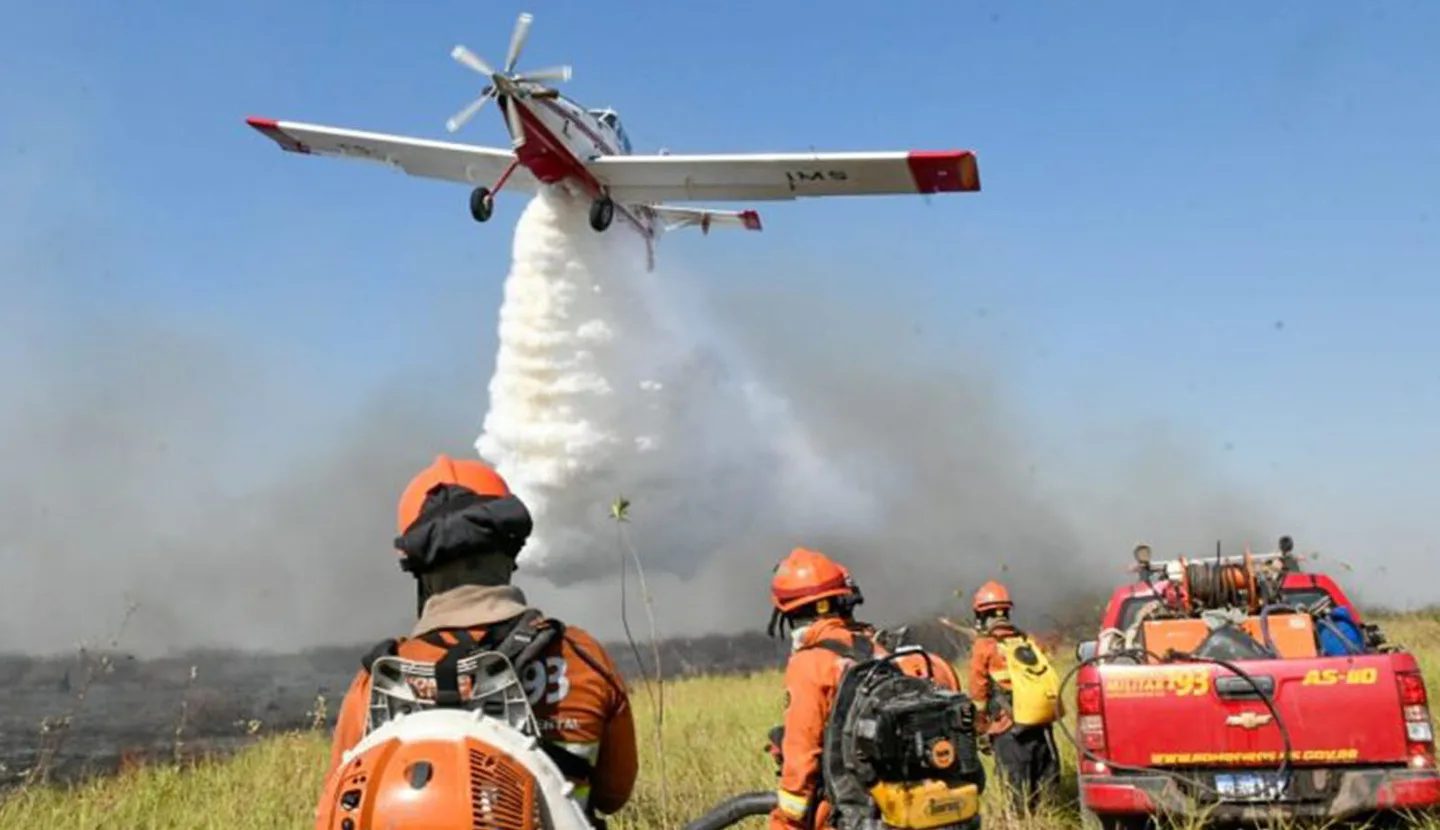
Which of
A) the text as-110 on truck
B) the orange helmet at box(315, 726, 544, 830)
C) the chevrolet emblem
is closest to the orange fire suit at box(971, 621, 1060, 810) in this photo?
the text as-110 on truck

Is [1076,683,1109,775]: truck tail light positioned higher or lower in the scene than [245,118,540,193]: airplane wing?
lower

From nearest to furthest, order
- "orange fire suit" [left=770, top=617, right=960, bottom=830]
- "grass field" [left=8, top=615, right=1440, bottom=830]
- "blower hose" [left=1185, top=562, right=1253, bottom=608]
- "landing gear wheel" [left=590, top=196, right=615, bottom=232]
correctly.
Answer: "orange fire suit" [left=770, top=617, right=960, bottom=830] → "grass field" [left=8, top=615, right=1440, bottom=830] → "blower hose" [left=1185, top=562, right=1253, bottom=608] → "landing gear wheel" [left=590, top=196, right=615, bottom=232]

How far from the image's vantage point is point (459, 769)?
215cm

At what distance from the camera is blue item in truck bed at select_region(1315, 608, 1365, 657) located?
24.8 ft

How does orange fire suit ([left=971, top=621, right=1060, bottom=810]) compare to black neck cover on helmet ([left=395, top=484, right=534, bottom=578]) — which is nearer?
black neck cover on helmet ([left=395, top=484, right=534, bottom=578])

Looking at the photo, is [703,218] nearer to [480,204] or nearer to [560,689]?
[480,204]


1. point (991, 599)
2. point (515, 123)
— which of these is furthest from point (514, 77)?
point (991, 599)

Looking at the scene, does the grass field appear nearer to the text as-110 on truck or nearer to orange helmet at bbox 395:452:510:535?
the text as-110 on truck

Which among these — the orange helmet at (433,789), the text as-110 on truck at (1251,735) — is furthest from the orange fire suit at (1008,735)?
the orange helmet at (433,789)

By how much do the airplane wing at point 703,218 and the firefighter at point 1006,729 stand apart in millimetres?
17842

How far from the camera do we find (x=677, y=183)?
2170 centimetres

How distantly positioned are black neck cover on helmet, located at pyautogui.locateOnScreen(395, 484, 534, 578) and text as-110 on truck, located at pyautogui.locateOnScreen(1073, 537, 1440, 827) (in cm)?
483

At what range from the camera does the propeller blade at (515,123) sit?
19.7m

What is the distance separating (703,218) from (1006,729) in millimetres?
20021
